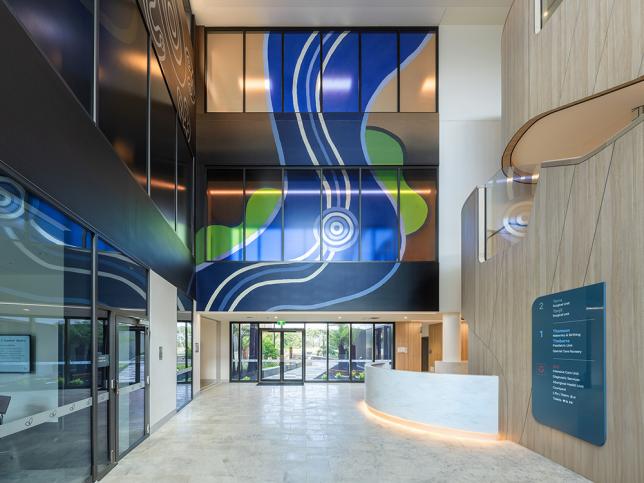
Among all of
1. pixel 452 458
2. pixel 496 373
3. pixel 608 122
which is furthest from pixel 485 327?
pixel 608 122

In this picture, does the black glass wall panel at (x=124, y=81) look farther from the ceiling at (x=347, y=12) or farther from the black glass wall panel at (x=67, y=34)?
the ceiling at (x=347, y=12)

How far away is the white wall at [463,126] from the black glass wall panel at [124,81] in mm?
8636

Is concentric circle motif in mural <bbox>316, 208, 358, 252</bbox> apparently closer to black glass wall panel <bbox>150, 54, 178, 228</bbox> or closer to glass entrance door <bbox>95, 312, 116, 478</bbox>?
black glass wall panel <bbox>150, 54, 178, 228</bbox>

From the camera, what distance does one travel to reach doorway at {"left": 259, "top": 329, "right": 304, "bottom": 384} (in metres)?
17.3

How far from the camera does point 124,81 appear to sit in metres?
6.89

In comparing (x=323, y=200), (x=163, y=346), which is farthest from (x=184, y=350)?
(x=323, y=200)

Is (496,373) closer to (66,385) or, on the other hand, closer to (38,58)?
(66,385)

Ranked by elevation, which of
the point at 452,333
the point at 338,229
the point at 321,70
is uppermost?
the point at 321,70

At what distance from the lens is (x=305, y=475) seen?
6113 millimetres

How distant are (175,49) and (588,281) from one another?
29.0 feet

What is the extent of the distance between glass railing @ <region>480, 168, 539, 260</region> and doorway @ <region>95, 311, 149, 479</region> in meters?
5.77

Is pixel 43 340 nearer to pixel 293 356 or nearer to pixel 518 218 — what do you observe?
pixel 518 218

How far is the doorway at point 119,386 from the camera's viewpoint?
6.10 metres

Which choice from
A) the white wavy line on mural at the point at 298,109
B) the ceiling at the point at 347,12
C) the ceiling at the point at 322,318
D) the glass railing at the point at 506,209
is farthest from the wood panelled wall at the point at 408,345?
the ceiling at the point at 347,12
